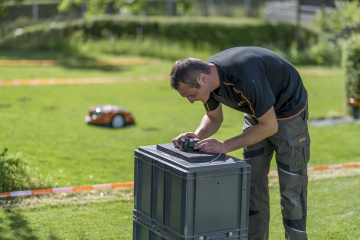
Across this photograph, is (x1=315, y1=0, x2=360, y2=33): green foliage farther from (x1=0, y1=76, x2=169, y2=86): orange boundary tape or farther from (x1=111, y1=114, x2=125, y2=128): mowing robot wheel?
(x1=111, y1=114, x2=125, y2=128): mowing robot wheel

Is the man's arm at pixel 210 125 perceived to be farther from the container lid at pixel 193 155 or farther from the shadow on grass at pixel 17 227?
the shadow on grass at pixel 17 227

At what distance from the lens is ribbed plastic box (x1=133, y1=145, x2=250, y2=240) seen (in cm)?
314

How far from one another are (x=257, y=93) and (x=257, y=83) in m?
0.08

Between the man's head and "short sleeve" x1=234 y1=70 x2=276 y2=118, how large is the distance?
0.84 feet

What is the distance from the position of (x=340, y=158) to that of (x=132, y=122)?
4379 millimetres

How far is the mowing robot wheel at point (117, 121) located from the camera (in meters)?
9.27

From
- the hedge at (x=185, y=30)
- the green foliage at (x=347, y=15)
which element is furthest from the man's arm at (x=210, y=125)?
the hedge at (x=185, y=30)

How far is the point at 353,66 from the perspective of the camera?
1028 cm

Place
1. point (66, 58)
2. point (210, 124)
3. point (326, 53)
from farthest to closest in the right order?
point (326, 53) < point (66, 58) < point (210, 124)

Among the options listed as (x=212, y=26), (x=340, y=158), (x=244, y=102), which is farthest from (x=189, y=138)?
(x=212, y=26)

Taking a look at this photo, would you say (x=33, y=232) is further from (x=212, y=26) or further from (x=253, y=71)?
(x=212, y=26)

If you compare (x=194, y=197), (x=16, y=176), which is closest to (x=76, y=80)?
(x=16, y=176)

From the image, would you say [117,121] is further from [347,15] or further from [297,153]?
[347,15]

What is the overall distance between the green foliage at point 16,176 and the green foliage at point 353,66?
7.64 m
